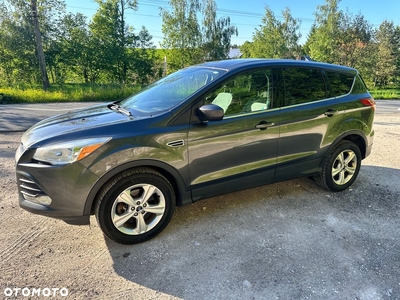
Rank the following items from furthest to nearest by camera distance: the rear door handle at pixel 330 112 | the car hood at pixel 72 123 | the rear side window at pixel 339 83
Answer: the rear side window at pixel 339 83 < the rear door handle at pixel 330 112 < the car hood at pixel 72 123

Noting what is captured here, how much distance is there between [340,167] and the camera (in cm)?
361

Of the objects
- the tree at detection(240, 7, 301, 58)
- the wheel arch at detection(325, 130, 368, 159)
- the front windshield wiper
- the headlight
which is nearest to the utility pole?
the front windshield wiper

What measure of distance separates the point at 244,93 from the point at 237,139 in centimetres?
56

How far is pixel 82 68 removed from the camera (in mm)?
30359

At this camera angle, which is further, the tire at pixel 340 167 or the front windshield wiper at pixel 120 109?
the tire at pixel 340 167

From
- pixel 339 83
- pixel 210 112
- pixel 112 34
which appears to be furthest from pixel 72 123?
pixel 112 34

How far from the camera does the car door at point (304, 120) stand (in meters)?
3.11

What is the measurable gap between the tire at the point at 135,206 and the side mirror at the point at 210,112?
72 cm

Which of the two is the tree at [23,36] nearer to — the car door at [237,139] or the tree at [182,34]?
the tree at [182,34]

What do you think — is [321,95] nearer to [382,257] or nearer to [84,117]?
[382,257]

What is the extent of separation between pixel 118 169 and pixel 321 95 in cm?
261

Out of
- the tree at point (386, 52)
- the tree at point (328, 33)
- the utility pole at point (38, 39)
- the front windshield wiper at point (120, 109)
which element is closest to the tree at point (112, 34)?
the utility pole at point (38, 39)

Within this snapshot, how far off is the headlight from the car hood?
0.16 metres

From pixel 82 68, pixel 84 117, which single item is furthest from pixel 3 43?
pixel 84 117
